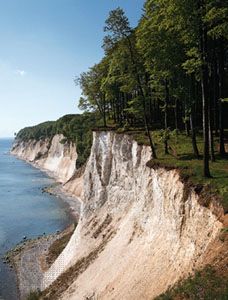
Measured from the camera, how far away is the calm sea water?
129 feet

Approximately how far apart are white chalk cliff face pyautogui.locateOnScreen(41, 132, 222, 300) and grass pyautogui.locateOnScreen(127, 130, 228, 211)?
77 cm

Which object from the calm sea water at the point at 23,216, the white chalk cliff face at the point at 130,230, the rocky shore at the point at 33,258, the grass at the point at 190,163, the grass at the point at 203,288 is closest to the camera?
the grass at the point at 203,288

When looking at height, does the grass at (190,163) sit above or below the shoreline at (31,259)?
above

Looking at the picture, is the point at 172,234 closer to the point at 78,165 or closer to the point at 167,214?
the point at 167,214

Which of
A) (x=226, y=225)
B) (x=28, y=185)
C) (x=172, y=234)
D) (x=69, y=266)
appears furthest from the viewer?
(x=28, y=185)

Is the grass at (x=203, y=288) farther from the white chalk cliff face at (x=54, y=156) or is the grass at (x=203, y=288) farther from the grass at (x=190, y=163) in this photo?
the white chalk cliff face at (x=54, y=156)

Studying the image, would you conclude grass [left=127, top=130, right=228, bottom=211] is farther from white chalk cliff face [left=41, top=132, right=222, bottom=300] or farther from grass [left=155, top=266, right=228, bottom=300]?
grass [left=155, top=266, right=228, bottom=300]

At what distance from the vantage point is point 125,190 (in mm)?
35438

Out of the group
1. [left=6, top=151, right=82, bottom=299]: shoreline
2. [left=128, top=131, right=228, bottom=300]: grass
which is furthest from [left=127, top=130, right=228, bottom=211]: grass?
[left=6, top=151, right=82, bottom=299]: shoreline

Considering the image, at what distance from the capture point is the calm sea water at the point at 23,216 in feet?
129

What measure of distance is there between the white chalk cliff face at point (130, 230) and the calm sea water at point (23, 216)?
18.8ft

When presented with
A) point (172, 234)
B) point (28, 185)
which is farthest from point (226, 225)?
point (28, 185)

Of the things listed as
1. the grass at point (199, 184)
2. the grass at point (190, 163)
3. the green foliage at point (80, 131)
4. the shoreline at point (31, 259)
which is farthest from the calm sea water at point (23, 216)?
the grass at point (199, 184)

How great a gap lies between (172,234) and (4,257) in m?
28.0
